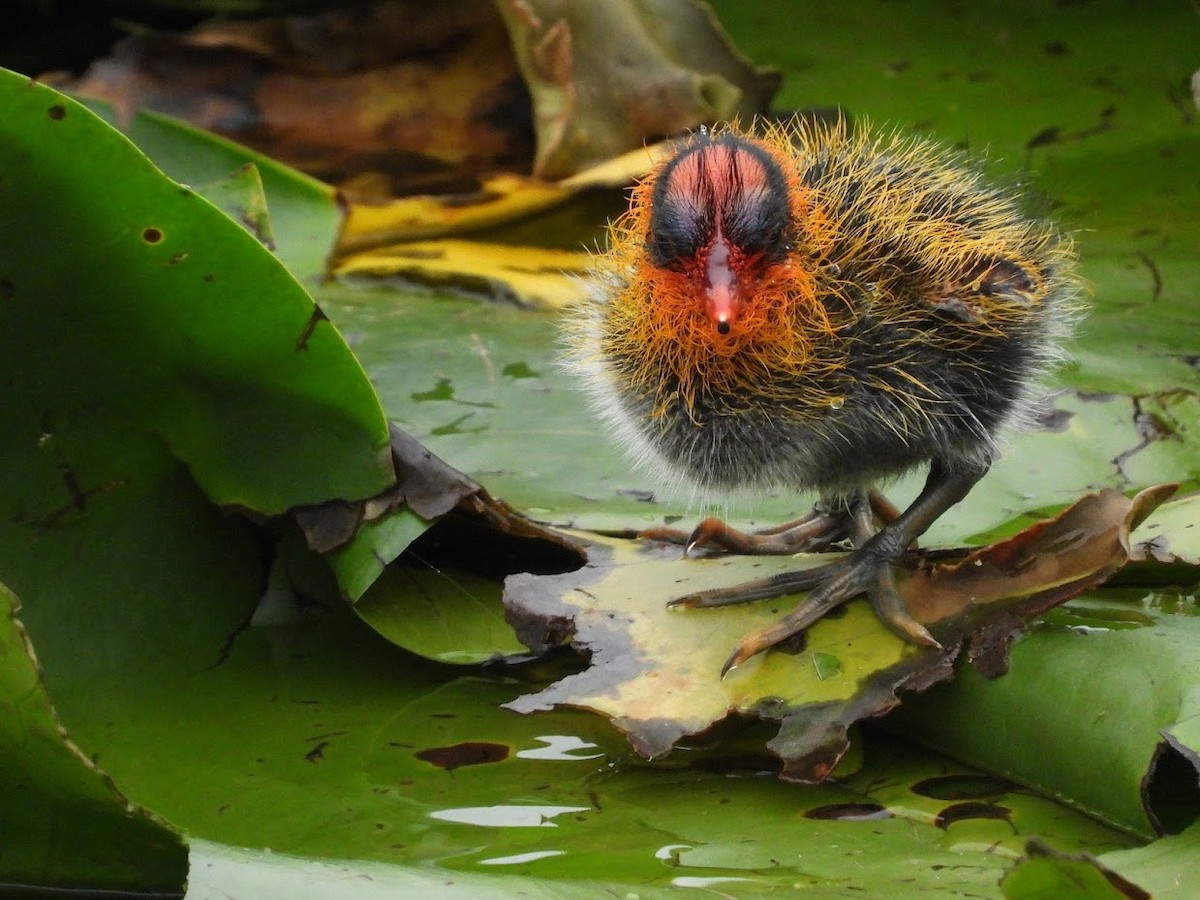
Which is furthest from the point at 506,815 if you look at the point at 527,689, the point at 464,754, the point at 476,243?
the point at 476,243

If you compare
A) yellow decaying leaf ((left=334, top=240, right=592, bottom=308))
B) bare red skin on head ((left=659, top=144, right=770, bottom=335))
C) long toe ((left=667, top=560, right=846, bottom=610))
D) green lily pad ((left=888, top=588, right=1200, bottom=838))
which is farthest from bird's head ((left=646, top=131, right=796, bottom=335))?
yellow decaying leaf ((left=334, top=240, right=592, bottom=308))

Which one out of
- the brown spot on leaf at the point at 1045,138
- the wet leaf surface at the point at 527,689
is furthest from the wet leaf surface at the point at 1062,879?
the brown spot on leaf at the point at 1045,138

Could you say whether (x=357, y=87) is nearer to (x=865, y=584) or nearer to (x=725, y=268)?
(x=725, y=268)

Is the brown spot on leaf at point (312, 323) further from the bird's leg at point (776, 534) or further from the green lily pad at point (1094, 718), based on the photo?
the green lily pad at point (1094, 718)

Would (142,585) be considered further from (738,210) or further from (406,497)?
(738,210)

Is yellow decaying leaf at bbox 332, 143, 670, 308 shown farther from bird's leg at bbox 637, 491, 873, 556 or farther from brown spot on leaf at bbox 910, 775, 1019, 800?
brown spot on leaf at bbox 910, 775, 1019, 800
